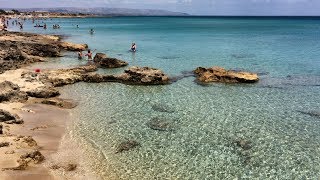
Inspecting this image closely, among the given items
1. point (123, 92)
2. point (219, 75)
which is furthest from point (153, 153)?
point (219, 75)

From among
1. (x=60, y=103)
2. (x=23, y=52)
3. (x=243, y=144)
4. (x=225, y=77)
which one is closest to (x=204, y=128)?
(x=243, y=144)

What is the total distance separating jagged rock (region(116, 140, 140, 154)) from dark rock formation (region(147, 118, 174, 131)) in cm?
242

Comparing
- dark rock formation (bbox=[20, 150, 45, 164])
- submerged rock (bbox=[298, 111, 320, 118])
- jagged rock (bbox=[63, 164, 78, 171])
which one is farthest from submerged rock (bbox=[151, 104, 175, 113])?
dark rock formation (bbox=[20, 150, 45, 164])

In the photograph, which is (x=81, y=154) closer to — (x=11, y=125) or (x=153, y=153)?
(x=153, y=153)

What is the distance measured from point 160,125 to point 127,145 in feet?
11.5

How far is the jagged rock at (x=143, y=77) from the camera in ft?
105

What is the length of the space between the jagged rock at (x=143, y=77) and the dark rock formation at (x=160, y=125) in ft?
32.9

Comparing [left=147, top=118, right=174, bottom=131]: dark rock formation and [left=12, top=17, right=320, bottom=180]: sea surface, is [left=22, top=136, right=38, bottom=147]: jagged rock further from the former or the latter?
[left=147, top=118, right=174, bottom=131]: dark rock formation

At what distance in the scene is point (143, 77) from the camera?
32.2 m

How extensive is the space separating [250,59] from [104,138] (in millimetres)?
32974

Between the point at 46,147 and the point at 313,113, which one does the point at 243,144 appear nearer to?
the point at 313,113

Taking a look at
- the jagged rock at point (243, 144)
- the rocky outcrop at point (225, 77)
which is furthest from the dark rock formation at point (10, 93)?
the rocky outcrop at point (225, 77)

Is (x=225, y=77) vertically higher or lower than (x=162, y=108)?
higher

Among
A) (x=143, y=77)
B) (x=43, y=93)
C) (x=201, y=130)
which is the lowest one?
(x=201, y=130)
